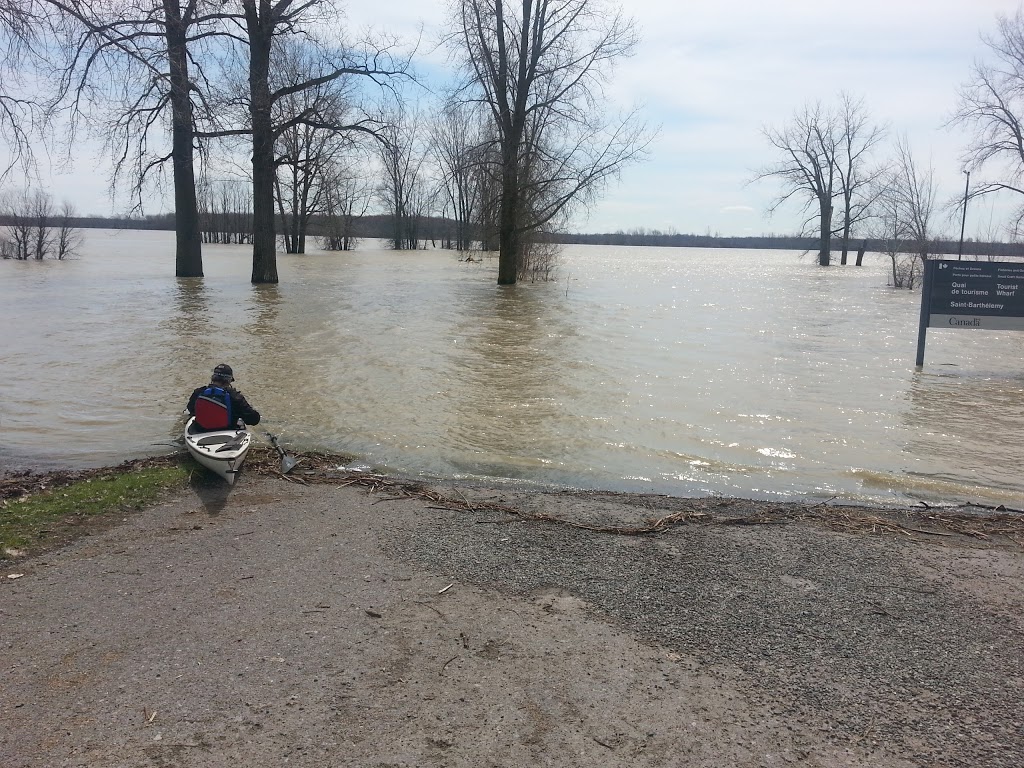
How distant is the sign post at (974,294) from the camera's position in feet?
39.5

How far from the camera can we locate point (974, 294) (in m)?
12.2

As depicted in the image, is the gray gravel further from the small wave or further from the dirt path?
the small wave

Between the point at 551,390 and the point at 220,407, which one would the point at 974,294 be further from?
the point at 220,407

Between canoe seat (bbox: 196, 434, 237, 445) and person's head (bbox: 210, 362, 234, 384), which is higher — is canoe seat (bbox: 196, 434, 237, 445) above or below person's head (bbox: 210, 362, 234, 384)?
below

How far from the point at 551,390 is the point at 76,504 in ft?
22.6

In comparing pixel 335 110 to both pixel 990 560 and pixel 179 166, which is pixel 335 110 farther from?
pixel 990 560

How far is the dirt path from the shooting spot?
9.29ft

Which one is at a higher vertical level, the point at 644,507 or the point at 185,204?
the point at 185,204

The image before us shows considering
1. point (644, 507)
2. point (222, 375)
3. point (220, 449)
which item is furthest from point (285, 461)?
point (644, 507)

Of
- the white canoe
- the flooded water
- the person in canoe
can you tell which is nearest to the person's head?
the person in canoe

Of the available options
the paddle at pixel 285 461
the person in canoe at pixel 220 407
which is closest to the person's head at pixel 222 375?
the person in canoe at pixel 220 407

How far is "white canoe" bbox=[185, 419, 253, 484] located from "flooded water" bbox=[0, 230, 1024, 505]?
45.0 inches

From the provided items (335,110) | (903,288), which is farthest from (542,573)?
(903,288)

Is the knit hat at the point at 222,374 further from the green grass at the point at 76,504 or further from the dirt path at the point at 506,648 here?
the dirt path at the point at 506,648
